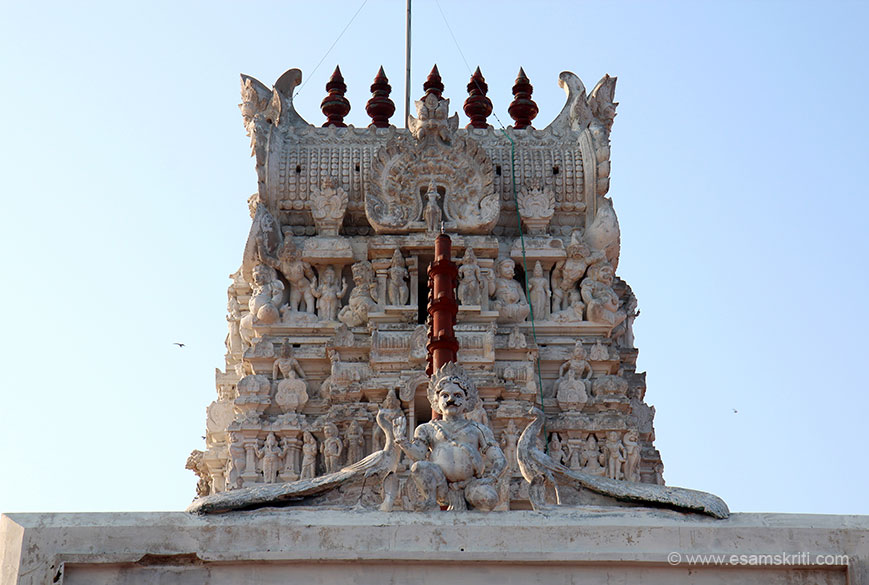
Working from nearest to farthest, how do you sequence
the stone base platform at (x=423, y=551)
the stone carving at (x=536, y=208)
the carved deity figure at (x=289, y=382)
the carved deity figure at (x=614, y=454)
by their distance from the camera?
1. the stone base platform at (x=423, y=551)
2. the carved deity figure at (x=614, y=454)
3. the carved deity figure at (x=289, y=382)
4. the stone carving at (x=536, y=208)

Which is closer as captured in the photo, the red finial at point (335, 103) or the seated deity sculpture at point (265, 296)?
the seated deity sculpture at point (265, 296)

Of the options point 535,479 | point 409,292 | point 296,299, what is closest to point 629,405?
point 409,292

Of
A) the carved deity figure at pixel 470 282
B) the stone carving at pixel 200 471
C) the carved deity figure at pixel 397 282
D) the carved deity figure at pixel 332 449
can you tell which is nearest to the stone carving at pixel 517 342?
the carved deity figure at pixel 470 282

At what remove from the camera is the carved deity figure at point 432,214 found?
2580 cm

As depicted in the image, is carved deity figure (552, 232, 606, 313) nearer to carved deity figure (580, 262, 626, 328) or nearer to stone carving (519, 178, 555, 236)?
carved deity figure (580, 262, 626, 328)

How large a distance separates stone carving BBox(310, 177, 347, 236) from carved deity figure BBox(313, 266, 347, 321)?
0.74 metres

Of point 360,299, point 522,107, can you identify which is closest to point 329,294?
point 360,299

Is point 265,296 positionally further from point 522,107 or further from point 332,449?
point 522,107

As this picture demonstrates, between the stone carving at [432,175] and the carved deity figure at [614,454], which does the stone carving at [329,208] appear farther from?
the carved deity figure at [614,454]

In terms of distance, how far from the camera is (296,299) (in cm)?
2569

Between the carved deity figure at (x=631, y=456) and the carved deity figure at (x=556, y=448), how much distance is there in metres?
0.99

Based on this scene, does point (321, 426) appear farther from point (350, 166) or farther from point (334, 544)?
point (334, 544)

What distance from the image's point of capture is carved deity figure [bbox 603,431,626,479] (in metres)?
23.9

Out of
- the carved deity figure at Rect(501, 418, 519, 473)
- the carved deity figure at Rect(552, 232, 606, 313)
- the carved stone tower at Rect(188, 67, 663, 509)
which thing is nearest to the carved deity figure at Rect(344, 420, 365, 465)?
the carved stone tower at Rect(188, 67, 663, 509)
